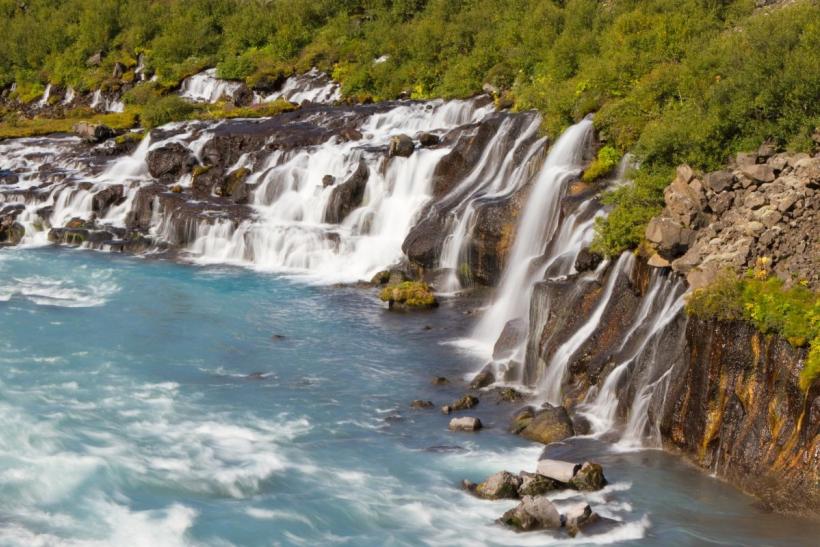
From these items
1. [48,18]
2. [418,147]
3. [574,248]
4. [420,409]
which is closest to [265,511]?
[420,409]

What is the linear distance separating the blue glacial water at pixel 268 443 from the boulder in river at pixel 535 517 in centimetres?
27

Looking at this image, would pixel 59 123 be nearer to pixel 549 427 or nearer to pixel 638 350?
pixel 549 427

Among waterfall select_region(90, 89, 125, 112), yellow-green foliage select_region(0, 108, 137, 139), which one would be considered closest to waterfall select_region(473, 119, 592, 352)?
yellow-green foliage select_region(0, 108, 137, 139)

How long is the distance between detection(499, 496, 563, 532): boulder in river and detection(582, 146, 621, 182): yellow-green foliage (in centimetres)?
1375

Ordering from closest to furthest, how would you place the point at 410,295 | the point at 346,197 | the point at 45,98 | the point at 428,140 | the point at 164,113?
the point at 410,295 < the point at 346,197 < the point at 428,140 < the point at 164,113 < the point at 45,98

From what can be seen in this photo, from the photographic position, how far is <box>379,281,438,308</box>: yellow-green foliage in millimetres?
28922

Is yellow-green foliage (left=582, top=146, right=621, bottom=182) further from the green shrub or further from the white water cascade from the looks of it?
the green shrub

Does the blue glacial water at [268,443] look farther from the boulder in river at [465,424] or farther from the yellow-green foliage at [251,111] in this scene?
the yellow-green foliage at [251,111]

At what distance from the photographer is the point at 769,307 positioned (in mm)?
17047

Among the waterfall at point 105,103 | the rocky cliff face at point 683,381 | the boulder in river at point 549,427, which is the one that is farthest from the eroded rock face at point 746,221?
the waterfall at point 105,103

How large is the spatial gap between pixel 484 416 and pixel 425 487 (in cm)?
363

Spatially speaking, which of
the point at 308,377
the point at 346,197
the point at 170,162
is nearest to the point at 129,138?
the point at 170,162

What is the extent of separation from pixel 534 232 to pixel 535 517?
13475mm

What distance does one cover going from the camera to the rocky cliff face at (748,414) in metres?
15.8
